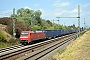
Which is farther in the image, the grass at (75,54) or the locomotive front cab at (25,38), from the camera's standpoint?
the locomotive front cab at (25,38)

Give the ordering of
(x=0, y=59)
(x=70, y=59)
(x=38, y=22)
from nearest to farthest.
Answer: (x=70, y=59), (x=0, y=59), (x=38, y=22)

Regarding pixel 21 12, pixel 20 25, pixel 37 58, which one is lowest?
pixel 37 58

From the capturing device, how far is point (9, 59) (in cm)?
1845

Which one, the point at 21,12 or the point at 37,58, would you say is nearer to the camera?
A: the point at 37,58

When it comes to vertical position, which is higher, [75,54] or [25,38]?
[25,38]

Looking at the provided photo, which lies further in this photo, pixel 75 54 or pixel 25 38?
pixel 25 38

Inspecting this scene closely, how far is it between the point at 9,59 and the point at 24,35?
16.3 meters

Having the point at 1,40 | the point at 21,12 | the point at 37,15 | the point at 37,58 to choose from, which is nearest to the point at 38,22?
the point at 37,15

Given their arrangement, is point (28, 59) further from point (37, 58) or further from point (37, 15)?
point (37, 15)

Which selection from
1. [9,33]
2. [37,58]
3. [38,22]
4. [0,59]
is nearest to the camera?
[0,59]

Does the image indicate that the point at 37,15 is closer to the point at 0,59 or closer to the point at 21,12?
the point at 21,12

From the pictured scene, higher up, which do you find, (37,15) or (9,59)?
(37,15)

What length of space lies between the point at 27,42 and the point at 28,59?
51.5 ft

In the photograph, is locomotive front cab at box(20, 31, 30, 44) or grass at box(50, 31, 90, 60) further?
locomotive front cab at box(20, 31, 30, 44)
